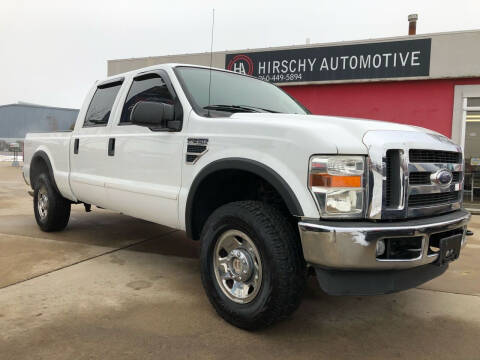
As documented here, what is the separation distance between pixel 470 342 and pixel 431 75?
941 cm

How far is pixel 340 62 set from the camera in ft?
38.1

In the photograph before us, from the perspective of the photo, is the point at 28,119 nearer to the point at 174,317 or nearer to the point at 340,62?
the point at 340,62

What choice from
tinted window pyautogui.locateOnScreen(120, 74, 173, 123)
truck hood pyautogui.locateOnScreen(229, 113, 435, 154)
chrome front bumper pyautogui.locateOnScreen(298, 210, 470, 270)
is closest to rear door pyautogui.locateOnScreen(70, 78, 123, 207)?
tinted window pyautogui.locateOnScreen(120, 74, 173, 123)

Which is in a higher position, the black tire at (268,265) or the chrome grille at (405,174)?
the chrome grille at (405,174)

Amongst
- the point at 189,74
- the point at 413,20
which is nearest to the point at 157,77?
the point at 189,74

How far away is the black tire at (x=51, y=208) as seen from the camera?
5.26 m

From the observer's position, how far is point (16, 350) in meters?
2.42

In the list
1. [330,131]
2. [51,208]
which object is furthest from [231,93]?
[51,208]

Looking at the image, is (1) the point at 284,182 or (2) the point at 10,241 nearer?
(1) the point at 284,182

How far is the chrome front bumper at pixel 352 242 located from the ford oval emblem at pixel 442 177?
368 mm

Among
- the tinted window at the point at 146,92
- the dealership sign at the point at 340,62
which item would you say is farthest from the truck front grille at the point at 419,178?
the dealership sign at the point at 340,62

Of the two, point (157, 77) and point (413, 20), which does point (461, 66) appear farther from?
point (157, 77)

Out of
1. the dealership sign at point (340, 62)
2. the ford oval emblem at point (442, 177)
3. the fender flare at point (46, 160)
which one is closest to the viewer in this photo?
the ford oval emblem at point (442, 177)

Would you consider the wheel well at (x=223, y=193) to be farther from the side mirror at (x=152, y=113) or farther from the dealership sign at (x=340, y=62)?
the dealership sign at (x=340, y=62)
